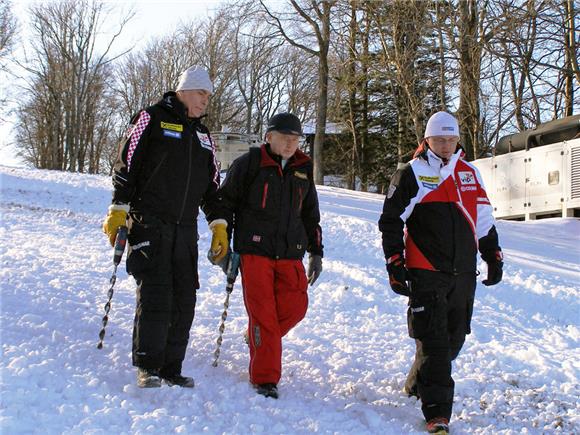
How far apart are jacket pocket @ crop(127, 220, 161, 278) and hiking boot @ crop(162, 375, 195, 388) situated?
2.43 ft

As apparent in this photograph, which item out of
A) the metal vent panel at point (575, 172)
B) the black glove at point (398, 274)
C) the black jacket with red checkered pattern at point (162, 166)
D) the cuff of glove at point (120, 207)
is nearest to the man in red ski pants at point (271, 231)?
the black jacket with red checkered pattern at point (162, 166)

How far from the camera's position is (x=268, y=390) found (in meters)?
4.08

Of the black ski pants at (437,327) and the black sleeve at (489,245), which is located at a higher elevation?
the black sleeve at (489,245)

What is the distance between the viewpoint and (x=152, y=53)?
152 feet

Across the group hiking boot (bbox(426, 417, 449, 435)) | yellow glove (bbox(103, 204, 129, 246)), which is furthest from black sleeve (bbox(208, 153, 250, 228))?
hiking boot (bbox(426, 417, 449, 435))

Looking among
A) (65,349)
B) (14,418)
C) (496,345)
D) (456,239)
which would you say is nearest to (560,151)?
(496,345)

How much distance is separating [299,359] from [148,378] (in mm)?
1527

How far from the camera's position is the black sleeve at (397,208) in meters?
4.11

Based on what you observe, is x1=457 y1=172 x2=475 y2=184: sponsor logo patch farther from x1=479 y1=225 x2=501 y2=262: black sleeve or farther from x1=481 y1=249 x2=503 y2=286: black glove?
x1=481 y1=249 x2=503 y2=286: black glove

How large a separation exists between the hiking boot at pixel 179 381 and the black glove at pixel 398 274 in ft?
4.98

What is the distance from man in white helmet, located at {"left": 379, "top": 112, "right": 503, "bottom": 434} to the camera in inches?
157

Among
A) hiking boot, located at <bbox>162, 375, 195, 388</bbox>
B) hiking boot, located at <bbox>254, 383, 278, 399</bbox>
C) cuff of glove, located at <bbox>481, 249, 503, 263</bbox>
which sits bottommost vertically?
hiking boot, located at <bbox>254, 383, 278, 399</bbox>

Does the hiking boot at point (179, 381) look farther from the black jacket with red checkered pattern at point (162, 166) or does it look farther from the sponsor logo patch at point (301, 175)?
the sponsor logo patch at point (301, 175)

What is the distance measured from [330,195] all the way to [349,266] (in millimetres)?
8680
